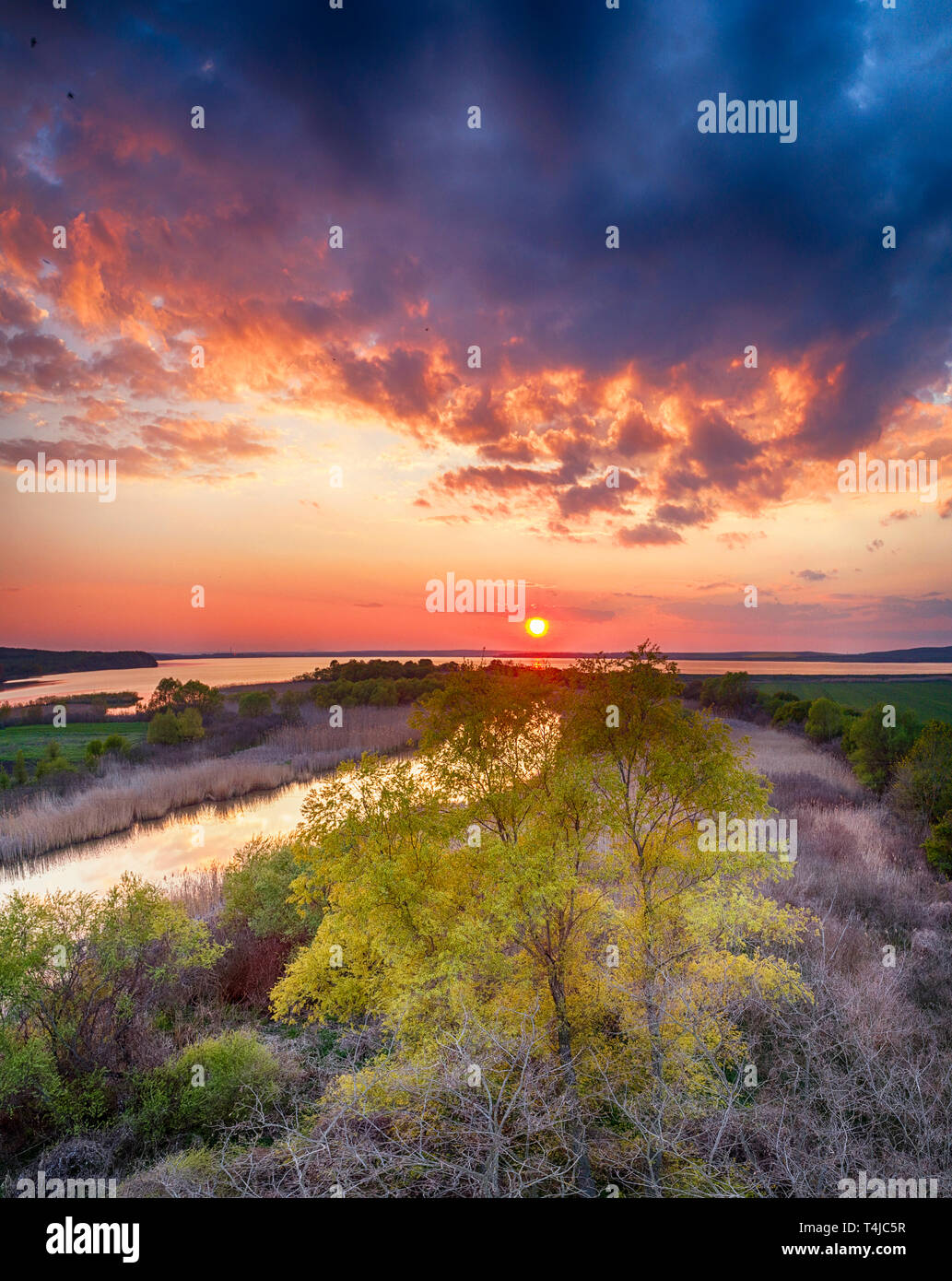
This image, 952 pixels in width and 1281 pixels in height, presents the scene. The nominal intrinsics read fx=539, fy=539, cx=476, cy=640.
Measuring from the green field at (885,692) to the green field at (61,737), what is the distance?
2357 inches

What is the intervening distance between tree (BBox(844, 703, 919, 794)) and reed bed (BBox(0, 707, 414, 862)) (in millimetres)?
24412

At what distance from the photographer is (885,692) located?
63.2m

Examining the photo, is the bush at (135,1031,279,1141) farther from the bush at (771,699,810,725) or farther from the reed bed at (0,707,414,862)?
the bush at (771,699,810,725)

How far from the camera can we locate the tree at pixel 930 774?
75.0ft

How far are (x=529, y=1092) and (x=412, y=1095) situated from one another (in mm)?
1618

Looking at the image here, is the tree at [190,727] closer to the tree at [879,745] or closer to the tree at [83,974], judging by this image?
the tree at [83,974]

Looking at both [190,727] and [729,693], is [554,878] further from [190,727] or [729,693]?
[729,693]

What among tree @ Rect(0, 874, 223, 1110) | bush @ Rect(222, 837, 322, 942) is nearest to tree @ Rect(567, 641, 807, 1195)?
tree @ Rect(0, 874, 223, 1110)

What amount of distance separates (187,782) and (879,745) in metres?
42.1

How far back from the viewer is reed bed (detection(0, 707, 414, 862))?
27.9 metres
